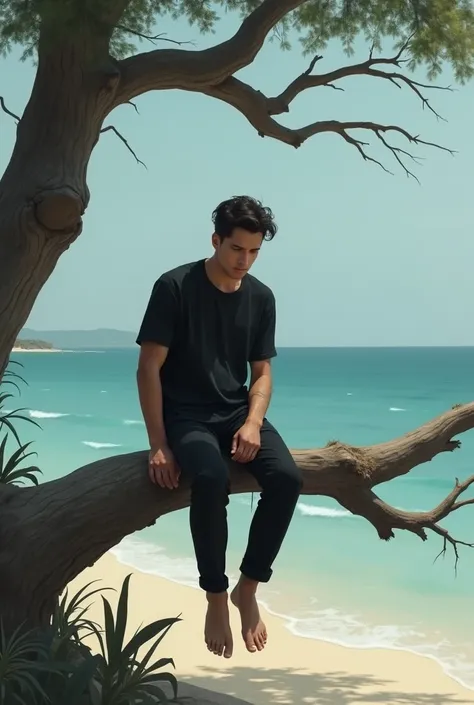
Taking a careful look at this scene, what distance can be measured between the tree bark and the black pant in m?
0.14

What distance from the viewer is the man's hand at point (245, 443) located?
288cm

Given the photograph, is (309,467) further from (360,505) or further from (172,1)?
(172,1)

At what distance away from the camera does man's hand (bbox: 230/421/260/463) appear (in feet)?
9.45

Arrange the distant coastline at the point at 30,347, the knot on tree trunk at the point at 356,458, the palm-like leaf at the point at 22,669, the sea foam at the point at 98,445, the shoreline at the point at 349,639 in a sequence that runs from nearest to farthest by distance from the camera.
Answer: the palm-like leaf at the point at 22,669, the knot on tree trunk at the point at 356,458, the shoreline at the point at 349,639, the sea foam at the point at 98,445, the distant coastline at the point at 30,347

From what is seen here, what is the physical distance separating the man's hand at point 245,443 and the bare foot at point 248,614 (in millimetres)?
361

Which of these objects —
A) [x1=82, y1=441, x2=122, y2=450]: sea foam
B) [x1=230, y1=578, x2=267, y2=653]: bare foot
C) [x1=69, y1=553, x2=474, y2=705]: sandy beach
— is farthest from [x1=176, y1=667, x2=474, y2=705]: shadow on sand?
[x1=82, y1=441, x2=122, y2=450]: sea foam

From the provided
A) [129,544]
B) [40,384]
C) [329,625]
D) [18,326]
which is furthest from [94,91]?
[40,384]

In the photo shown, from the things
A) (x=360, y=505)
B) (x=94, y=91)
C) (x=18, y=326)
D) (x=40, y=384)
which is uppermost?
(x=40, y=384)

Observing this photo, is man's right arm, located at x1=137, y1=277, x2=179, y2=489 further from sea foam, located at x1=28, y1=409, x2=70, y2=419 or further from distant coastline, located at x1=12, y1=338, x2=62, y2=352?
distant coastline, located at x1=12, y1=338, x2=62, y2=352

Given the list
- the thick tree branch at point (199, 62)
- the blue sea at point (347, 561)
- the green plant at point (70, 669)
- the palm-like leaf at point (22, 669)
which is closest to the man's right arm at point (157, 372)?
the green plant at point (70, 669)

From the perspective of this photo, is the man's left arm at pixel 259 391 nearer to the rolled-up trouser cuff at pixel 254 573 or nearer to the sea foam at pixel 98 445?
the rolled-up trouser cuff at pixel 254 573

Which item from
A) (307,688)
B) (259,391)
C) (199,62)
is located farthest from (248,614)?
(307,688)

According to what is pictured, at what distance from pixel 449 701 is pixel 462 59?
391 cm

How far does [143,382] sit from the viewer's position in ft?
9.53
